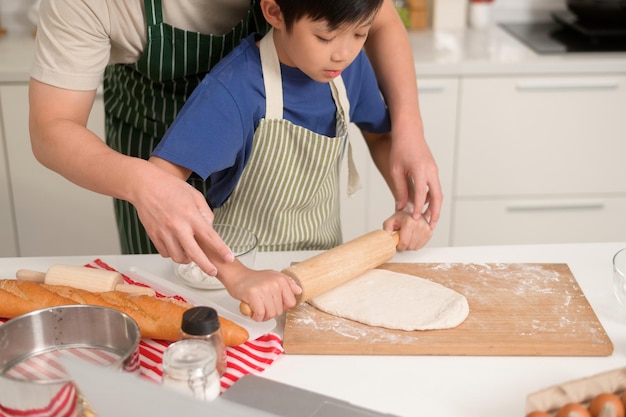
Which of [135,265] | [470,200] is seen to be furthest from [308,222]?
[470,200]

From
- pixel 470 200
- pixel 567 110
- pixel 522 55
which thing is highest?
pixel 522 55

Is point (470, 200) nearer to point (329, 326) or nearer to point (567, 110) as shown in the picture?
point (567, 110)

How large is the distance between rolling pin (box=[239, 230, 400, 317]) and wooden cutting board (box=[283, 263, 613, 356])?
1.7 inches

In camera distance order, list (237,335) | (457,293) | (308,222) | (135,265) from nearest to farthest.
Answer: (237,335)
(457,293)
(135,265)
(308,222)

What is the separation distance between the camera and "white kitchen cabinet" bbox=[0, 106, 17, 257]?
96.2 inches

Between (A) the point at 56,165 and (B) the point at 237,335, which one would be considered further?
(A) the point at 56,165

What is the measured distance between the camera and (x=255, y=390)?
97 cm

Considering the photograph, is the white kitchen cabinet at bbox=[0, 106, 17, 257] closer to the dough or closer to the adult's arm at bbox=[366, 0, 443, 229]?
the adult's arm at bbox=[366, 0, 443, 229]

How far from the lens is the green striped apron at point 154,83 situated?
142cm

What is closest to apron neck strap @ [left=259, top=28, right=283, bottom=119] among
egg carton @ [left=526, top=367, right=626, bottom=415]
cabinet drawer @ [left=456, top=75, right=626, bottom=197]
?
egg carton @ [left=526, top=367, right=626, bottom=415]

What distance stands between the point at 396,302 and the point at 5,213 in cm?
171

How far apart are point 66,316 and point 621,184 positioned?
6.78 feet

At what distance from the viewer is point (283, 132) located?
1.40 meters

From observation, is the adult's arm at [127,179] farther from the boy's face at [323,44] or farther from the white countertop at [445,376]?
the boy's face at [323,44]
